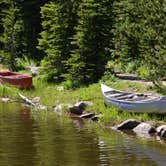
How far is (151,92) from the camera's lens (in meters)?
36.9

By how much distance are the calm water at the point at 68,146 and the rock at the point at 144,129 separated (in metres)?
1.17

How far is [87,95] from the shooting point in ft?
128

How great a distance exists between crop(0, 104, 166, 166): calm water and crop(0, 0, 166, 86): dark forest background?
765 centimetres

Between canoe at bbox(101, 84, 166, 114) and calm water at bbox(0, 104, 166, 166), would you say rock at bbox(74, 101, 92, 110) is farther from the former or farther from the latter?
calm water at bbox(0, 104, 166, 166)

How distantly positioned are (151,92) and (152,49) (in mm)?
2889

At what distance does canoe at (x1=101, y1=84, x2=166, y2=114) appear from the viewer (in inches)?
1249

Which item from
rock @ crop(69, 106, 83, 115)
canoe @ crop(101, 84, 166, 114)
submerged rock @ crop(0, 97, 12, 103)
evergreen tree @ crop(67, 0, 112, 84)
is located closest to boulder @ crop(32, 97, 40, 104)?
submerged rock @ crop(0, 97, 12, 103)

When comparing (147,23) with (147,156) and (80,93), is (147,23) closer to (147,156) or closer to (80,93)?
(80,93)

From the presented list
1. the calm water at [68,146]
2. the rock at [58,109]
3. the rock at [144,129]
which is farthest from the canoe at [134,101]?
the rock at [58,109]

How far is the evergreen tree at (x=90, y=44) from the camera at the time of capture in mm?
43438

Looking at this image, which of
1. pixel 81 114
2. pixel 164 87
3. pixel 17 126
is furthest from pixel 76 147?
pixel 164 87

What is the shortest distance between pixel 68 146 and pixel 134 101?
299 inches

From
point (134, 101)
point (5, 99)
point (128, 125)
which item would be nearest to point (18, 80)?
point (5, 99)

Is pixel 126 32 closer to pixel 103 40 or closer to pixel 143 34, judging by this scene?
pixel 103 40
